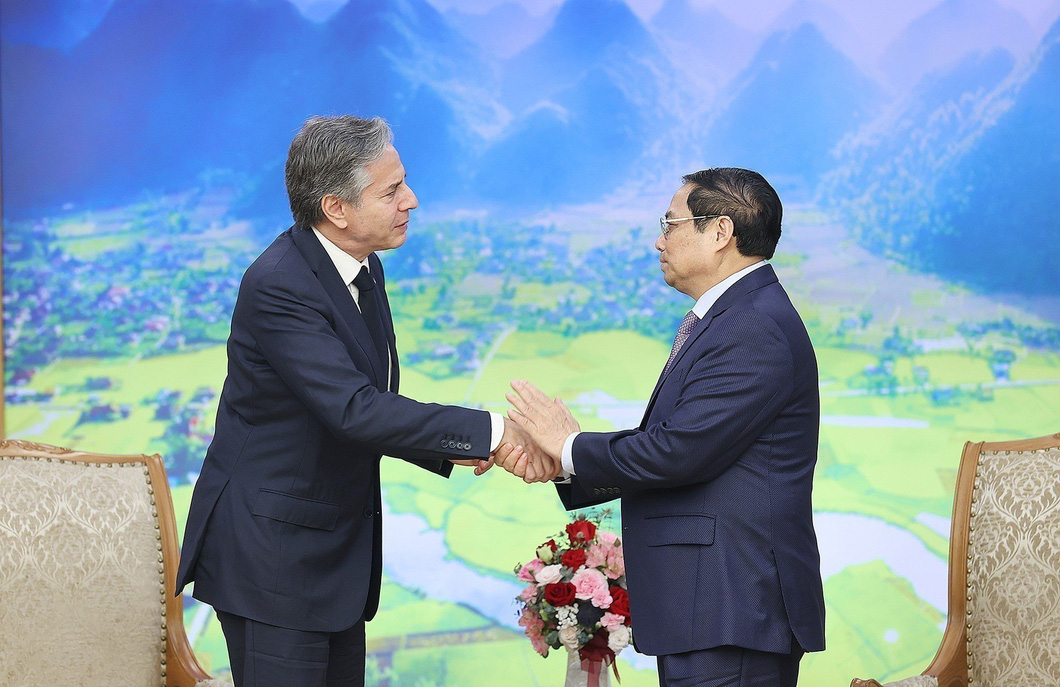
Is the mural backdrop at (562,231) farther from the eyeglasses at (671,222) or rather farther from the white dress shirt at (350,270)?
the eyeglasses at (671,222)

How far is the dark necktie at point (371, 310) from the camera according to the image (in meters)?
2.21

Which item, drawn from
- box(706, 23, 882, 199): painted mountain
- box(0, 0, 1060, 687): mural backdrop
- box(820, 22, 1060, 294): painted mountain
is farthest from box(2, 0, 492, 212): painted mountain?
box(820, 22, 1060, 294): painted mountain

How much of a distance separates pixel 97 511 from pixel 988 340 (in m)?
3.84

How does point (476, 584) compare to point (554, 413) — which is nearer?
point (554, 413)

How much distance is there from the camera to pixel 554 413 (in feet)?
7.55

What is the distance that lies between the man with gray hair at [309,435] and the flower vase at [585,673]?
68 cm

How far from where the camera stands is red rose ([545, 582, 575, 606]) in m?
2.40

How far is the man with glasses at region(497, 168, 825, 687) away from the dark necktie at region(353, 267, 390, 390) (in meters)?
0.53

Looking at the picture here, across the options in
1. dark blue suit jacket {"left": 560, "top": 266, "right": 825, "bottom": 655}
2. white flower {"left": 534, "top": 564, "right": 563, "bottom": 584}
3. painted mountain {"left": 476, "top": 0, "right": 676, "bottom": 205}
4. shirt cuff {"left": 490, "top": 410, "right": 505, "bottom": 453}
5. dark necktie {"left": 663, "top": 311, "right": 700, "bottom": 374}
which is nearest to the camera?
dark blue suit jacket {"left": 560, "top": 266, "right": 825, "bottom": 655}

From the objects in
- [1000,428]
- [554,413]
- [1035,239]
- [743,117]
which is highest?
[743,117]

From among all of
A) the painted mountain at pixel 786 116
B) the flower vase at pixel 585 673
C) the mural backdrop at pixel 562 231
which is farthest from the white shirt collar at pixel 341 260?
the painted mountain at pixel 786 116

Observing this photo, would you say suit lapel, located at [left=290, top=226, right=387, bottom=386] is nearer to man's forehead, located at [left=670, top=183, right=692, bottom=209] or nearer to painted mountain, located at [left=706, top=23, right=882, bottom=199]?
man's forehead, located at [left=670, top=183, right=692, bottom=209]

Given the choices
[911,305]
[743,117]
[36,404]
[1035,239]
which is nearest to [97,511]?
[36,404]

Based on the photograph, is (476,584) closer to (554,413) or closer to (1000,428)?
(554,413)
